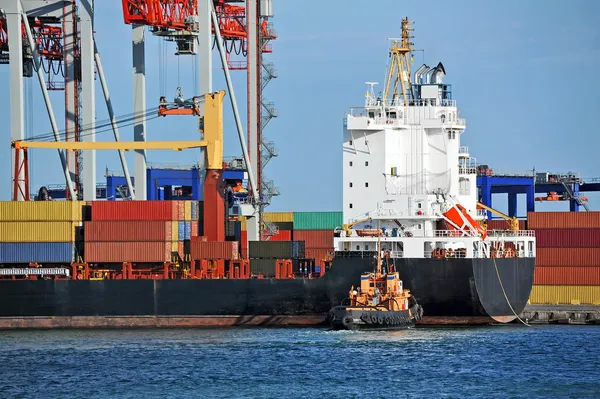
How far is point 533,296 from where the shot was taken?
6222cm

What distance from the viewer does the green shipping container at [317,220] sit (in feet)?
199

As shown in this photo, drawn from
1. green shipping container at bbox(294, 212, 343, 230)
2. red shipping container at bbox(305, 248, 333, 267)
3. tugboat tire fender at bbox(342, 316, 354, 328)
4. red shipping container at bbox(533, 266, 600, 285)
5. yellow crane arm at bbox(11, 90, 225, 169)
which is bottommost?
tugboat tire fender at bbox(342, 316, 354, 328)

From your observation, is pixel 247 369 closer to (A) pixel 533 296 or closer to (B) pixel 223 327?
(B) pixel 223 327

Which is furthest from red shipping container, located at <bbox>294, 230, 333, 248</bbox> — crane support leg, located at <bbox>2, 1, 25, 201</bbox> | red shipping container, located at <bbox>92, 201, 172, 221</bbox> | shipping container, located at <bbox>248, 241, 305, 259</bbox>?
crane support leg, located at <bbox>2, 1, 25, 201</bbox>

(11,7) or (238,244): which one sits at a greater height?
(11,7)

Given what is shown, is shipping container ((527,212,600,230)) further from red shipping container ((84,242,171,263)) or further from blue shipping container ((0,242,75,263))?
blue shipping container ((0,242,75,263))

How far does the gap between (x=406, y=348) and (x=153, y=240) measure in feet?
42.5

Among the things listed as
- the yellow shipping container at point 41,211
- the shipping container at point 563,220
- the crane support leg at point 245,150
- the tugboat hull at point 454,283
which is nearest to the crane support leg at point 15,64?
the yellow shipping container at point 41,211

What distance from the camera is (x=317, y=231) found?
6022 cm

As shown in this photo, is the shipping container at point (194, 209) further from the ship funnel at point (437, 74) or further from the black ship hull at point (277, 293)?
the ship funnel at point (437, 74)

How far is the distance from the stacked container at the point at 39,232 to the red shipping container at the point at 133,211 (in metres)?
1.16

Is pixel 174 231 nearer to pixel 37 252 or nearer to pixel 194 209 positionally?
pixel 194 209

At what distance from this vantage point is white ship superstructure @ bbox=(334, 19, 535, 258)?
56125 mm

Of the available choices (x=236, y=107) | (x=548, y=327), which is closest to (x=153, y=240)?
(x=236, y=107)
